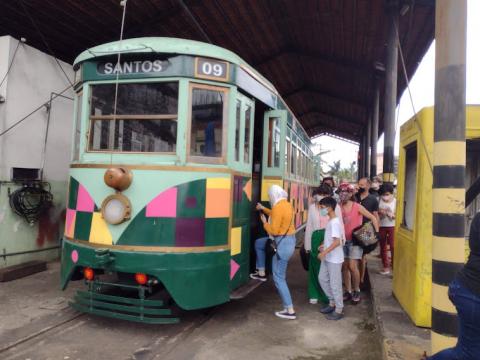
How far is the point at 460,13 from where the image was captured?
113 inches

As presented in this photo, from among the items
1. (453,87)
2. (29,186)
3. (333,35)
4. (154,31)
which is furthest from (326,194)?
(333,35)

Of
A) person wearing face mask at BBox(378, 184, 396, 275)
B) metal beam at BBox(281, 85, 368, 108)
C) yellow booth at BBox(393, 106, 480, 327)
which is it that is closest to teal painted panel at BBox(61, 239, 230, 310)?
yellow booth at BBox(393, 106, 480, 327)

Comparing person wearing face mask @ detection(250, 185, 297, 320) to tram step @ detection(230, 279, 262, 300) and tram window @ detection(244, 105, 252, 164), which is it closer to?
tram step @ detection(230, 279, 262, 300)

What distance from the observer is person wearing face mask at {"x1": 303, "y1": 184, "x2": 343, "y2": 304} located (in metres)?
5.27

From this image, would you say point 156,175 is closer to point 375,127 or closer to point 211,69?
point 211,69

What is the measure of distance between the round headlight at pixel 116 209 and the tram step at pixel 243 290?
144 centimetres

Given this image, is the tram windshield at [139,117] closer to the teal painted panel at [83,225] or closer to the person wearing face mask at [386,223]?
the teal painted panel at [83,225]

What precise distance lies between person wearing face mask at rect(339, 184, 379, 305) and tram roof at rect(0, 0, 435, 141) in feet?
9.63

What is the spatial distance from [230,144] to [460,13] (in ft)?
7.94

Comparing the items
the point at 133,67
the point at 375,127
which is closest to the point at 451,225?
the point at 133,67

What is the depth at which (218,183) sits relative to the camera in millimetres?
4398

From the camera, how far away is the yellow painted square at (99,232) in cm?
423

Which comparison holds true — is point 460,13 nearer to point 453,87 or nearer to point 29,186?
point 453,87

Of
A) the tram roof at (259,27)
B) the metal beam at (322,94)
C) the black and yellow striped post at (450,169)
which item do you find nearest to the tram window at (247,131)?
the tram roof at (259,27)
